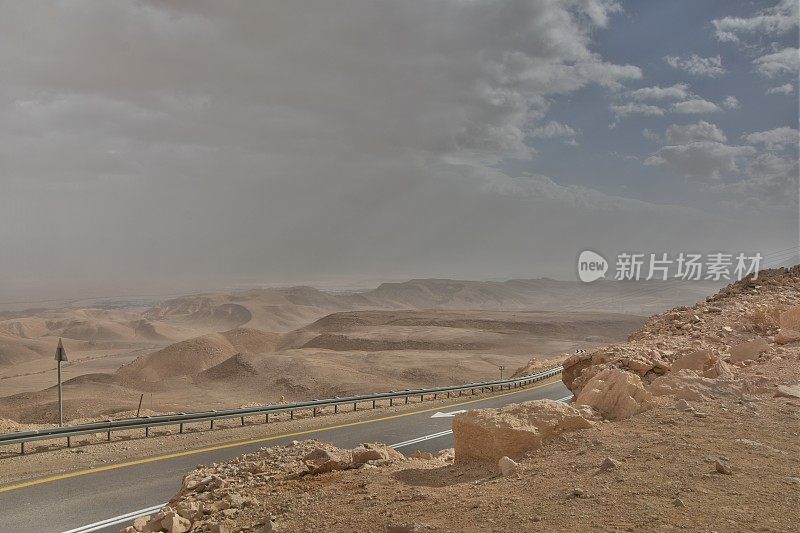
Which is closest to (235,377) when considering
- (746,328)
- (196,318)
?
(746,328)

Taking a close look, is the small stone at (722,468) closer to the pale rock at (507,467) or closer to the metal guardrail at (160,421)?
the pale rock at (507,467)

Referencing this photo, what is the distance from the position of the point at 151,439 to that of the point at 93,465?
11.8 ft

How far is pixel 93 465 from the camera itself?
1466cm

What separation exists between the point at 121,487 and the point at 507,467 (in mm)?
9186

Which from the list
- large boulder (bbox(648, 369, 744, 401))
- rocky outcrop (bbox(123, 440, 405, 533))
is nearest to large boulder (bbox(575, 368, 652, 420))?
large boulder (bbox(648, 369, 744, 401))

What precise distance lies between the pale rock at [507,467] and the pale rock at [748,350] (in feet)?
25.7

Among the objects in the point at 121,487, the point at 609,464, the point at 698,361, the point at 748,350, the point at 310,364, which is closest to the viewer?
the point at 609,464

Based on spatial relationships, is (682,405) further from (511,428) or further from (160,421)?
(160,421)

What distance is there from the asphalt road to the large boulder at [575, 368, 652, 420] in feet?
24.6

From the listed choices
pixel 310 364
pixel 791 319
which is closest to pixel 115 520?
pixel 791 319

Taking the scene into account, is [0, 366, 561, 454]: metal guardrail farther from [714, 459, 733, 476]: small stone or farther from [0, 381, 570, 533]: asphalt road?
[714, 459, 733, 476]: small stone

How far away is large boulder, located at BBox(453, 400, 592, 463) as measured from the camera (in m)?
8.16

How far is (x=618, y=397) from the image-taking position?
9.69 m

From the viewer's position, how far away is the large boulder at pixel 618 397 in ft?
30.9
